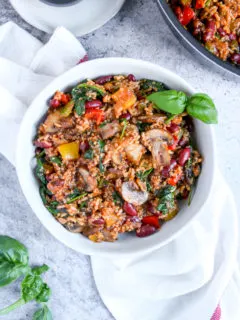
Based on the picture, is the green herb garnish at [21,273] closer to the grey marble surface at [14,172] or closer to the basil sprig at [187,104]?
the grey marble surface at [14,172]

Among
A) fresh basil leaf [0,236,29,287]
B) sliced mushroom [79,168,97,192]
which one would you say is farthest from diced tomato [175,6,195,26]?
fresh basil leaf [0,236,29,287]

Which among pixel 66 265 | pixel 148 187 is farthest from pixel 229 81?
pixel 66 265

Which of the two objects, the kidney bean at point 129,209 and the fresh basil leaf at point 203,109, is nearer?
the fresh basil leaf at point 203,109

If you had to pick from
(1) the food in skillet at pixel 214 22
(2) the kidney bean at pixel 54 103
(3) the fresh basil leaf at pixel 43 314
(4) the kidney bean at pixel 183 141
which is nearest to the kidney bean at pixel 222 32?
(1) the food in skillet at pixel 214 22

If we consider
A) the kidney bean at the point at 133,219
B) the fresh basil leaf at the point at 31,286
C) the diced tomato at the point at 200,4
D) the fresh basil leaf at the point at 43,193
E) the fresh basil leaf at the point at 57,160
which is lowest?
the fresh basil leaf at the point at 31,286

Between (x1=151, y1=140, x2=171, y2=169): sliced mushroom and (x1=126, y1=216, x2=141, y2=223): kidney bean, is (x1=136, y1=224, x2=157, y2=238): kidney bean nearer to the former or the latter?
(x1=126, y1=216, x2=141, y2=223): kidney bean

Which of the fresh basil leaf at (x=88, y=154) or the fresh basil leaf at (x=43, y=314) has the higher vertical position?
the fresh basil leaf at (x=88, y=154)

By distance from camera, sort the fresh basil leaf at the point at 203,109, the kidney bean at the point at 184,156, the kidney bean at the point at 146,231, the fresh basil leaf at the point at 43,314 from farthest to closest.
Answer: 1. the fresh basil leaf at the point at 43,314
2. the kidney bean at the point at 146,231
3. the kidney bean at the point at 184,156
4. the fresh basil leaf at the point at 203,109

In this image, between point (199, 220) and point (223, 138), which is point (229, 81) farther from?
point (199, 220)
